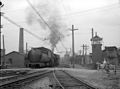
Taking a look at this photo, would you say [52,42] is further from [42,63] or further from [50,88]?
[50,88]

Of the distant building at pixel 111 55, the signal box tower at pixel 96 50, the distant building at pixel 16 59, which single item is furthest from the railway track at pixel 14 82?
the distant building at pixel 111 55

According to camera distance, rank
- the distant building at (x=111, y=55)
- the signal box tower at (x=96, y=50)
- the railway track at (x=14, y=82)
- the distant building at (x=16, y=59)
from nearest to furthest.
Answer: the railway track at (x=14, y=82) → the distant building at (x=16, y=59) → the signal box tower at (x=96, y=50) → the distant building at (x=111, y=55)

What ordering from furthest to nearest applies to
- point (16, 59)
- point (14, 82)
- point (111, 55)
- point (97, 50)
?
point (111, 55) → point (97, 50) → point (16, 59) → point (14, 82)

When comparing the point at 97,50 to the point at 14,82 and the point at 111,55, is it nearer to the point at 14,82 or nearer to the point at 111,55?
the point at 111,55

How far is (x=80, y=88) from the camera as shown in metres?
11.5

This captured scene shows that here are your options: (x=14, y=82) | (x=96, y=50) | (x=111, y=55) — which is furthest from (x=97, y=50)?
(x=14, y=82)

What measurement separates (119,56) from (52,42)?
33.0m

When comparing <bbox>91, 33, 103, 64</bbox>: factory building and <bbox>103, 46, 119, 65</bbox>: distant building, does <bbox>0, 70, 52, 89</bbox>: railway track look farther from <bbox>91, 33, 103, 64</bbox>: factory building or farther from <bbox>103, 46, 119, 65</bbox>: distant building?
<bbox>103, 46, 119, 65</bbox>: distant building

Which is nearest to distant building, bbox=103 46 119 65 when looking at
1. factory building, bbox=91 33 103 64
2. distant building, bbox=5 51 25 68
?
factory building, bbox=91 33 103 64

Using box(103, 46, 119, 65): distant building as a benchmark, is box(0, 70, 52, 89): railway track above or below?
below

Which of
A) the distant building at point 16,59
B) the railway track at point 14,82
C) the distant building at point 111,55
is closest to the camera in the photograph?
the railway track at point 14,82

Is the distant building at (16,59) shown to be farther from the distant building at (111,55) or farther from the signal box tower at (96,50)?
the distant building at (111,55)

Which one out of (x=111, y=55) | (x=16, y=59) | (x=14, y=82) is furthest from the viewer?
(x=111, y=55)

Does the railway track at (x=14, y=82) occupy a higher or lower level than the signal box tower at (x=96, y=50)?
lower
